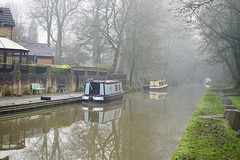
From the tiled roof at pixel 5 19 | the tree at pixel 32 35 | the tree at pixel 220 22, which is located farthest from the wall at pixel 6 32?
the tree at pixel 32 35

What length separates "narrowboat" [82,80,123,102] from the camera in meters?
16.6

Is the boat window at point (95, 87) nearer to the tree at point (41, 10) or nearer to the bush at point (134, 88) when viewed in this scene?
the bush at point (134, 88)

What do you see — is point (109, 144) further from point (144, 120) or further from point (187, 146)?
point (144, 120)

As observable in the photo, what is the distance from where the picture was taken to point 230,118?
880 centimetres

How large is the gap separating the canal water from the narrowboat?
12.8 feet

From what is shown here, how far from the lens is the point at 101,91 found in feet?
56.0

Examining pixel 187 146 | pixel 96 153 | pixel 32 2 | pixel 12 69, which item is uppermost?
pixel 32 2

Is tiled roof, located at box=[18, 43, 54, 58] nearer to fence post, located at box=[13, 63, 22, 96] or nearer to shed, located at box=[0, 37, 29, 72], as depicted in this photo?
shed, located at box=[0, 37, 29, 72]

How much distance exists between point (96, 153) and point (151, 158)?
1.61 m

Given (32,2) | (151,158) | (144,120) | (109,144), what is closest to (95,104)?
(144,120)

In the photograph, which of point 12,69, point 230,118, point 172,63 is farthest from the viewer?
point 172,63

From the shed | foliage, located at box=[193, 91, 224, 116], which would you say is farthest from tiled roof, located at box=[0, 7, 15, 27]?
foliage, located at box=[193, 91, 224, 116]

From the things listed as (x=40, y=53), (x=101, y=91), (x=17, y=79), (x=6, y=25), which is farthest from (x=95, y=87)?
(x=40, y=53)

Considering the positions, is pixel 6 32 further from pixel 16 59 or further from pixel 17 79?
pixel 17 79
